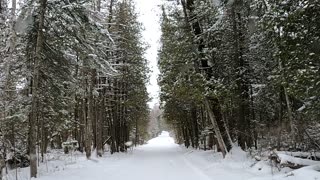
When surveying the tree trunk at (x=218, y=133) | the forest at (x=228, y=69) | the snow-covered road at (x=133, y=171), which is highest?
the forest at (x=228, y=69)

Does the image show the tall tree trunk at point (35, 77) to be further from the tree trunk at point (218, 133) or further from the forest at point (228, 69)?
the tree trunk at point (218, 133)

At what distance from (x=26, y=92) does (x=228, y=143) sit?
11.1 m

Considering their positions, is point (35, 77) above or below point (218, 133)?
above

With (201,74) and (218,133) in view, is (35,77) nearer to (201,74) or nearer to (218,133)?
(201,74)

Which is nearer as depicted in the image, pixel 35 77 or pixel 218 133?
pixel 35 77

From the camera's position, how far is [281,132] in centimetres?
1873

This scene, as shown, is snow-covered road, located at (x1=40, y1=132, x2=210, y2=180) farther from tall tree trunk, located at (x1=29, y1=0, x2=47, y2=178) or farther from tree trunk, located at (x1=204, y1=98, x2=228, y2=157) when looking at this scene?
tree trunk, located at (x1=204, y1=98, x2=228, y2=157)

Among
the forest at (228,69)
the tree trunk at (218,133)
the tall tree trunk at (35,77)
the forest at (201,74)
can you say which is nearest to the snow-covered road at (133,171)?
the forest at (201,74)

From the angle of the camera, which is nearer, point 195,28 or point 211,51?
point 211,51

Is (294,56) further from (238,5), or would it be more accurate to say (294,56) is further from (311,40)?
(238,5)

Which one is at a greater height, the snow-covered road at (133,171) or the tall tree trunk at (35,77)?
the tall tree trunk at (35,77)

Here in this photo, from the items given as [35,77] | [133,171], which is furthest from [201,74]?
[35,77]

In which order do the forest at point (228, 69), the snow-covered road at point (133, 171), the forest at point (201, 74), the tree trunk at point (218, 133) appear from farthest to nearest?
the tree trunk at point (218, 133), the forest at point (228, 69), the snow-covered road at point (133, 171), the forest at point (201, 74)

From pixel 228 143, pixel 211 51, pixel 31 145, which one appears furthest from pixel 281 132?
pixel 31 145
